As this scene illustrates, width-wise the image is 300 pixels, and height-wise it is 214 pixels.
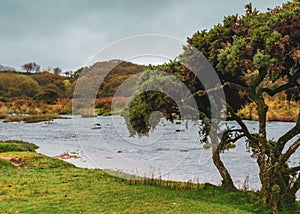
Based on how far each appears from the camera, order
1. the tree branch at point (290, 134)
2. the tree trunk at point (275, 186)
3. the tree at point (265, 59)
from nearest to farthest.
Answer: the tree at point (265, 59) < the tree trunk at point (275, 186) < the tree branch at point (290, 134)

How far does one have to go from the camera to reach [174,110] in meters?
8.62

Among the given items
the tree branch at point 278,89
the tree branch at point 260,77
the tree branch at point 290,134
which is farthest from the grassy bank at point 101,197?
the tree branch at point 260,77

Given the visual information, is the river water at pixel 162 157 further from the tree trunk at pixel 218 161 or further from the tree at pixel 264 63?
the tree at pixel 264 63

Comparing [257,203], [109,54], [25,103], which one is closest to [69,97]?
[25,103]

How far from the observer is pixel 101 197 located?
28.5ft

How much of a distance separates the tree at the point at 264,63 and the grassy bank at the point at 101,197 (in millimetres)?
831

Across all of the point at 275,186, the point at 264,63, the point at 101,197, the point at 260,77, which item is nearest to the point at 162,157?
the point at 101,197

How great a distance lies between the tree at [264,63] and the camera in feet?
22.6

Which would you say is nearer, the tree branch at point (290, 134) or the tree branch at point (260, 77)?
the tree branch at point (260, 77)

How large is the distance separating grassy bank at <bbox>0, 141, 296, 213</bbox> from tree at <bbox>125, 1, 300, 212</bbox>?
831mm

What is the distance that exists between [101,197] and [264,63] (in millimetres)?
4920

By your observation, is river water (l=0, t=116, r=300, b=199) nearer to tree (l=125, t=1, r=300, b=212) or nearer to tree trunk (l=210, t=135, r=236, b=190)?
tree trunk (l=210, t=135, r=236, b=190)

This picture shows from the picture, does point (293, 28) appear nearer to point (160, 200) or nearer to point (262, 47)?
point (262, 47)

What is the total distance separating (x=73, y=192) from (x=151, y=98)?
3.40 metres
